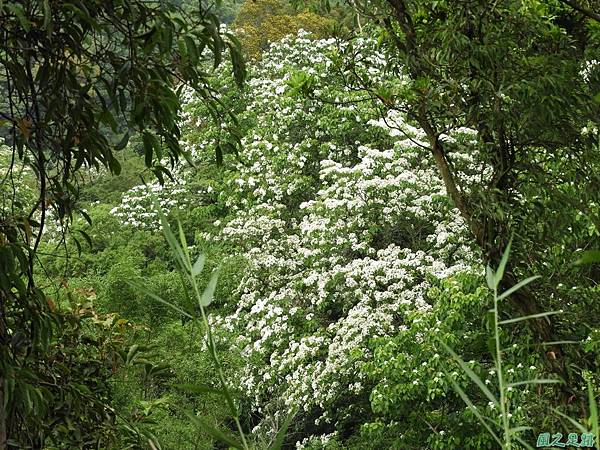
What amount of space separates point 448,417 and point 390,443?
1030mm

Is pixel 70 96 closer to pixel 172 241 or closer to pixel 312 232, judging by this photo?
pixel 172 241

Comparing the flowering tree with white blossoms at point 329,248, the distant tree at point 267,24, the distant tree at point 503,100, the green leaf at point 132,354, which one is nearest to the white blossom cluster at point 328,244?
the flowering tree with white blossoms at point 329,248

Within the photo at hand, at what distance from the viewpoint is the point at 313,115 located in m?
13.7

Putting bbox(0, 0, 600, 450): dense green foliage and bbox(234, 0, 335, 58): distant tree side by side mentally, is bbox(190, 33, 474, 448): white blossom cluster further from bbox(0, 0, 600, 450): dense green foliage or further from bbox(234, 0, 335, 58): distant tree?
bbox(234, 0, 335, 58): distant tree

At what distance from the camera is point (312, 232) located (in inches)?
453

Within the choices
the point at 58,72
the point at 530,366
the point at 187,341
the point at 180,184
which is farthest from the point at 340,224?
the point at 58,72

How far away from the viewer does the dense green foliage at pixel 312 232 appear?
2.37 meters

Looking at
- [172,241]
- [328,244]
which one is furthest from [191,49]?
[328,244]

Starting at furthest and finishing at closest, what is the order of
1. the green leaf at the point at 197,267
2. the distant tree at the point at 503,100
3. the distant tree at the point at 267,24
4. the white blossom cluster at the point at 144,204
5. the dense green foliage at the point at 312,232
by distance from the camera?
1. the distant tree at the point at 267,24
2. the white blossom cluster at the point at 144,204
3. the distant tree at the point at 503,100
4. the dense green foliage at the point at 312,232
5. the green leaf at the point at 197,267

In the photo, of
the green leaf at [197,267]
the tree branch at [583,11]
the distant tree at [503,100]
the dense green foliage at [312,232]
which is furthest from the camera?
the distant tree at [503,100]

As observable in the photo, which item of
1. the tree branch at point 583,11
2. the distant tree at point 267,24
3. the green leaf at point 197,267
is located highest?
the distant tree at point 267,24

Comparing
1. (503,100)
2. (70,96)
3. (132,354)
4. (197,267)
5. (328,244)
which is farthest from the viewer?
(328,244)

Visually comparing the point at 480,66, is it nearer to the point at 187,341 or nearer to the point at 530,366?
the point at 530,366

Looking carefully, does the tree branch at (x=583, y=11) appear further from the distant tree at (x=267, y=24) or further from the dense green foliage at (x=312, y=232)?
the distant tree at (x=267, y=24)
